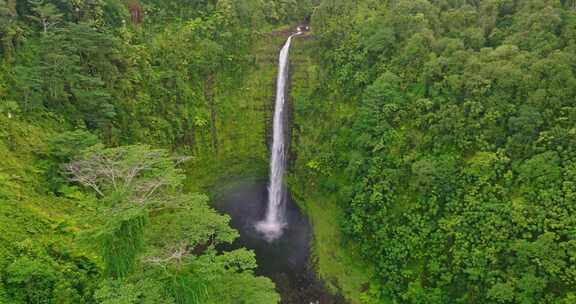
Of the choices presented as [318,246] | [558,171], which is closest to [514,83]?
[558,171]

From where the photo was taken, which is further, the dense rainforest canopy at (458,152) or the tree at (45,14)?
→ the tree at (45,14)

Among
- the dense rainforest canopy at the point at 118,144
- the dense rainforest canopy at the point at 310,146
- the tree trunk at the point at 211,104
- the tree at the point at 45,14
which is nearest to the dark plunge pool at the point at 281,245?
the dense rainforest canopy at the point at 310,146

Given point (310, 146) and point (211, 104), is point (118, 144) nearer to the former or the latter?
point (211, 104)

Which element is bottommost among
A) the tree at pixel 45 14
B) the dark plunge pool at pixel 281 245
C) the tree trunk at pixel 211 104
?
the dark plunge pool at pixel 281 245

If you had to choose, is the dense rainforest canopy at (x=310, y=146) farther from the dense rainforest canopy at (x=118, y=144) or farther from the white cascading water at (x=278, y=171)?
the white cascading water at (x=278, y=171)

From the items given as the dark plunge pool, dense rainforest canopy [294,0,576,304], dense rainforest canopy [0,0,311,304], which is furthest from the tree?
dense rainforest canopy [294,0,576,304]

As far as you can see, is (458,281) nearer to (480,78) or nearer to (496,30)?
(480,78)

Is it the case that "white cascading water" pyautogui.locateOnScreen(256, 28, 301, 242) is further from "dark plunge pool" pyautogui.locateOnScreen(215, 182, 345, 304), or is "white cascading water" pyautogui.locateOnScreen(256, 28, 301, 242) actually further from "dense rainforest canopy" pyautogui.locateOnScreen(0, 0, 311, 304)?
"dense rainforest canopy" pyautogui.locateOnScreen(0, 0, 311, 304)
